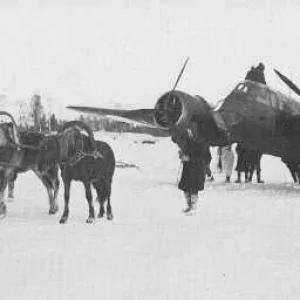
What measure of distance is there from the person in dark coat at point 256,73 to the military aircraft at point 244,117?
98 centimetres

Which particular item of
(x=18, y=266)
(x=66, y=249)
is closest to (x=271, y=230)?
(x=66, y=249)

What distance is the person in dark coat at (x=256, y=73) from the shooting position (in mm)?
20133

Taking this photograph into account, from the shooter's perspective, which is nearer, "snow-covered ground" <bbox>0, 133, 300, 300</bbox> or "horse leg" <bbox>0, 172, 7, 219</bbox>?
"snow-covered ground" <bbox>0, 133, 300, 300</bbox>

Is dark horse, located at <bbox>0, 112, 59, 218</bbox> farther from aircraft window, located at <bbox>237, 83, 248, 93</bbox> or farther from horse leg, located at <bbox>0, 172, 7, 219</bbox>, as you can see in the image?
aircraft window, located at <bbox>237, 83, 248, 93</bbox>

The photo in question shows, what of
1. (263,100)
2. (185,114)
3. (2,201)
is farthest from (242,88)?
(2,201)

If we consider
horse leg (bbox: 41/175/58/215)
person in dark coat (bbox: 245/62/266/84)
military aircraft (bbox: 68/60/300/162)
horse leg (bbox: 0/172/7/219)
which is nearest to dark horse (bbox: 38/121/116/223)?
horse leg (bbox: 0/172/7/219)

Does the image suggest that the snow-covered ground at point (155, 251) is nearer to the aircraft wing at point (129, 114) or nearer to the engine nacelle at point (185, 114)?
the engine nacelle at point (185, 114)

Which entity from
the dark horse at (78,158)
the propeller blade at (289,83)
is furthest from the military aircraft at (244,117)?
the dark horse at (78,158)

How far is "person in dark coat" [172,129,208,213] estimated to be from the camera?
13.4 metres

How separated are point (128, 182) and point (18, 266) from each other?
14.3 metres

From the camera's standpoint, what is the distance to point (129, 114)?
2159 centimetres

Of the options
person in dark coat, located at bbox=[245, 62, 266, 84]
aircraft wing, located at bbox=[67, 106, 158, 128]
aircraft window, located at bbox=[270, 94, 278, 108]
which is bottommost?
aircraft wing, located at bbox=[67, 106, 158, 128]

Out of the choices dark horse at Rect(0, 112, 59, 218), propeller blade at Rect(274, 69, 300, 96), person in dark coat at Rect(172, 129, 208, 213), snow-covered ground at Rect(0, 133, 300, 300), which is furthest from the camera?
propeller blade at Rect(274, 69, 300, 96)

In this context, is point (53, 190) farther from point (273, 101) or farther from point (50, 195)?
point (273, 101)
